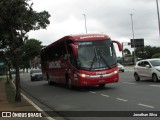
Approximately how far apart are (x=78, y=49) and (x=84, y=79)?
1.84 meters

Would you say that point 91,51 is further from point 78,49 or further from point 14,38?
point 14,38

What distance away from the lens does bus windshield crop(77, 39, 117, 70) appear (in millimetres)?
22578

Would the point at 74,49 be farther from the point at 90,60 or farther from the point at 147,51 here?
the point at 147,51

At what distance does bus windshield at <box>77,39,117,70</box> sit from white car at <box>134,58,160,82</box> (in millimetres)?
4076

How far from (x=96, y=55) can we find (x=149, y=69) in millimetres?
5486

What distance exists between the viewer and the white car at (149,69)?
2593cm

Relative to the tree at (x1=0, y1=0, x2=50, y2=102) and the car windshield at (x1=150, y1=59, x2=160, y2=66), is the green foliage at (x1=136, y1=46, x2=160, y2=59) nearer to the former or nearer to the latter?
the car windshield at (x1=150, y1=59, x2=160, y2=66)

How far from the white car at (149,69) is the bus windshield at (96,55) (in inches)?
160

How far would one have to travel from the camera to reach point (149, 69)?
26.7 meters

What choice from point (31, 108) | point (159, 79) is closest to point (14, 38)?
point (31, 108)

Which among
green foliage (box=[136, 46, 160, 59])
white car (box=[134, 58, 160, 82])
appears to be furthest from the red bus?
green foliage (box=[136, 46, 160, 59])

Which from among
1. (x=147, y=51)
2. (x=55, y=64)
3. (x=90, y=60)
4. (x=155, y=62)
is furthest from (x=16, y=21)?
(x=147, y=51)

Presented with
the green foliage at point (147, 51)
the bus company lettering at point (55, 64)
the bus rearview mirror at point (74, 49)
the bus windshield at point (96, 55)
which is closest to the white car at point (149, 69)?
the bus windshield at point (96, 55)

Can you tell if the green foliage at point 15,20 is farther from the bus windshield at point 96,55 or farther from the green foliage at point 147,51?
the green foliage at point 147,51
